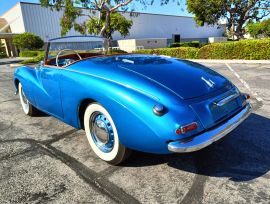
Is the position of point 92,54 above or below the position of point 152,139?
above

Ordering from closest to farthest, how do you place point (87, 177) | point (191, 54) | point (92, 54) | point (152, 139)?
point (152, 139) < point (87, 177) < point (92, 54) < point (191, 54)

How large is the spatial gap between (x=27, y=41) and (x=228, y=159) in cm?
3289

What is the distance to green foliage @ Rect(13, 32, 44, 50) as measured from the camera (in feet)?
103

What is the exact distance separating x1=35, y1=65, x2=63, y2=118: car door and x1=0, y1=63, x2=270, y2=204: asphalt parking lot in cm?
47

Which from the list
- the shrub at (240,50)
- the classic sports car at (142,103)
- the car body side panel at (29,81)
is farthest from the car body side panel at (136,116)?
the shrub at (240,50)

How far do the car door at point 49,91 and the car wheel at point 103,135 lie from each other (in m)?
0.65

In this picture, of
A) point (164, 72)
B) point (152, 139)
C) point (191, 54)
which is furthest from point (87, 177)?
point (191, 54)

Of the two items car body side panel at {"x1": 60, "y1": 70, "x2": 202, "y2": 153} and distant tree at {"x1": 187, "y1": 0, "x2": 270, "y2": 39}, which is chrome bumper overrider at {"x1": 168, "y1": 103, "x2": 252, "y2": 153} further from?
distant tree at {"x1": 187, "y1": 0, "x2": 270, "y2": 39}

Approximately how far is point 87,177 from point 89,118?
71cm

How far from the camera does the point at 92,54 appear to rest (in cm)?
430

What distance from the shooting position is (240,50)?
45.5 feet

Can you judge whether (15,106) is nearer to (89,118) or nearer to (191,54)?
(89,118)

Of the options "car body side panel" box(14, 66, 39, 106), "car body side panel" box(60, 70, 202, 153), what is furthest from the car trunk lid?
"car body side panel" box(14, 66, 39, 106)

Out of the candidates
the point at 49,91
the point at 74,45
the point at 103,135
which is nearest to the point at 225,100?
the point at 103,135
